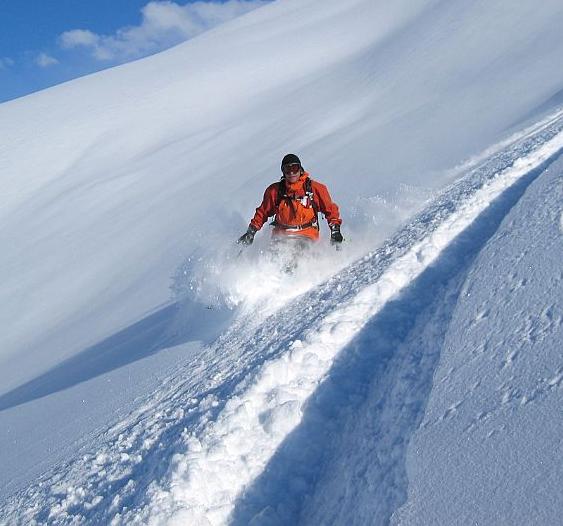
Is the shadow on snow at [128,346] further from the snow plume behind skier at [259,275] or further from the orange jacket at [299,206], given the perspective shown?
Result: the orange jacket at [299,206]

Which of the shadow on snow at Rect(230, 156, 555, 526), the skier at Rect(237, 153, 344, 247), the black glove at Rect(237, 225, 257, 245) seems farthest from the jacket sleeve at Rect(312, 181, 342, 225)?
the shadow on snow at Rect(230, 156, 555, 526)

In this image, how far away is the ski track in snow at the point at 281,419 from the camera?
3.05m

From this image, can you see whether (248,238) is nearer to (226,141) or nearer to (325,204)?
(325,204)

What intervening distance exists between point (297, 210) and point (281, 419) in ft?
11.3

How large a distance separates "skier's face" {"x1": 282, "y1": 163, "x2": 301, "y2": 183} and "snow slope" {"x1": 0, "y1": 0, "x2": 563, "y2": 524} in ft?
3.17

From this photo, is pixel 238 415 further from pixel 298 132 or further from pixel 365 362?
pixel 298 132

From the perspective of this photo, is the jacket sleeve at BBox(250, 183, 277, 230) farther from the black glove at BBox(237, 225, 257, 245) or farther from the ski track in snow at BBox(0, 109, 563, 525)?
the ski track in snow at BBox(0, 109, 563, 525)

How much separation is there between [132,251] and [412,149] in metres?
6.62

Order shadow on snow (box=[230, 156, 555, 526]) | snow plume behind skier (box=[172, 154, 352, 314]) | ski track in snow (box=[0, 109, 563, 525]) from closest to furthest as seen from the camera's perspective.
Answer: shadow on snow (box=[230, 156, 555, 526]) → ski track in snow (box=[0, 109, 563, 525]) → snow plume behind skier (box=[172, 154, 352, 314])

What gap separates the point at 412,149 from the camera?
453 inches

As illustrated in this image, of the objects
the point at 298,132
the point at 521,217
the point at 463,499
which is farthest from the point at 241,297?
the point at 298,132

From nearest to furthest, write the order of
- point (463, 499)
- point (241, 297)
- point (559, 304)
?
point (463, 499)
point (559, 304)
point (241, 297)

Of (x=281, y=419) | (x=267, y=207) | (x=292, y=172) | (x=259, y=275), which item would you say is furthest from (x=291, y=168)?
(x=281, y=419)

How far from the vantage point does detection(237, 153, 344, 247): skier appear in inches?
256
